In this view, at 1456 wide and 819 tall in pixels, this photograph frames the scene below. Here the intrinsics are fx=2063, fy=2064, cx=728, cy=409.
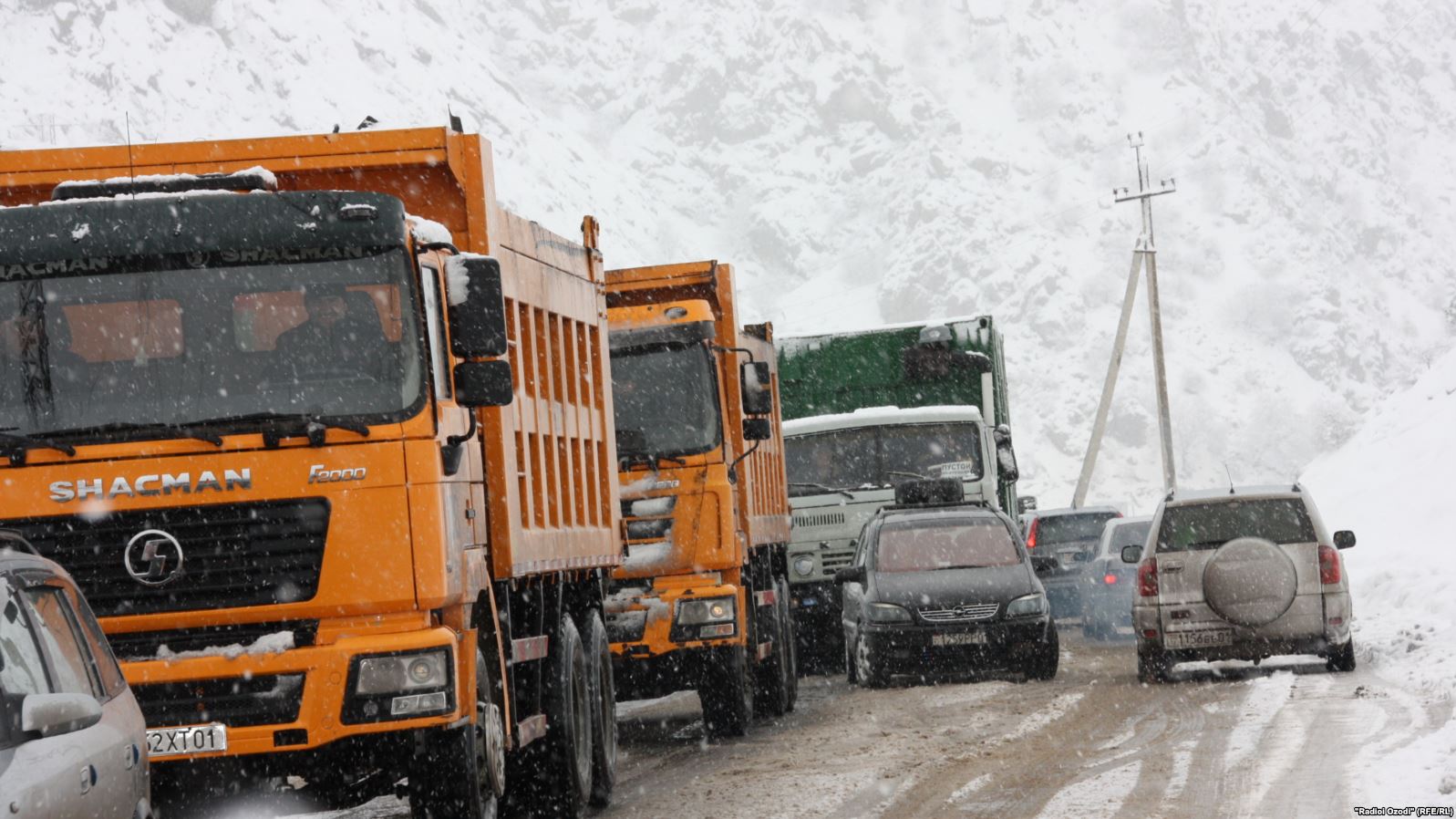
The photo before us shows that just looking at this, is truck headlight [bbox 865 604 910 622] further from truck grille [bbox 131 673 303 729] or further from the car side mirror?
the car side mirror

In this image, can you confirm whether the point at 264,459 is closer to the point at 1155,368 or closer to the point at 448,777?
the point at 448,777

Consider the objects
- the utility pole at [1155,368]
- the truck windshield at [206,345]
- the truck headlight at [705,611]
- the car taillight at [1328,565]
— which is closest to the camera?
the truck windshield at [206,345]

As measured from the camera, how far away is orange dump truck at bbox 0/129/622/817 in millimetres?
8312

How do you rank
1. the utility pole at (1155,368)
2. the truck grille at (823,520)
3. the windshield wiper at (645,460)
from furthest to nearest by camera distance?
the utility pole at (1155,368) → the truck grille at (823,520) → the windshield wiper at (645,460)

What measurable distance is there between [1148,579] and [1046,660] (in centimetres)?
160

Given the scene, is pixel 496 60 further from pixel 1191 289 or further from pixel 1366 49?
pixel 1366 49

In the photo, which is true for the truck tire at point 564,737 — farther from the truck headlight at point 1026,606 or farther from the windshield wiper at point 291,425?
the truck headlight at point 1026,606

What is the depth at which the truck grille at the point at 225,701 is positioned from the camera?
27.0 feet

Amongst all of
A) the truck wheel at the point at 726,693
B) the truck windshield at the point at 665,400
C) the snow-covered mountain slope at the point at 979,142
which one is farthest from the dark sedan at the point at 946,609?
the snow-covered mountain slope at the point at 979,142

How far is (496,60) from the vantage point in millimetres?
153375

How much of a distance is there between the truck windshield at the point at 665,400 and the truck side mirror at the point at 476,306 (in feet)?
21.2

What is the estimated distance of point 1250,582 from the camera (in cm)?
1684

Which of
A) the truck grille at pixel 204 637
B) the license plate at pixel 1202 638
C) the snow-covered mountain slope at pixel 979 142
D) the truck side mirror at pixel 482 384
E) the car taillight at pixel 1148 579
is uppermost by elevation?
the snow-covered mountain slope at pixel 979 142

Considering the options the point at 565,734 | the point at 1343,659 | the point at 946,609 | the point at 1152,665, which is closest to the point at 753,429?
the point at 946,609
